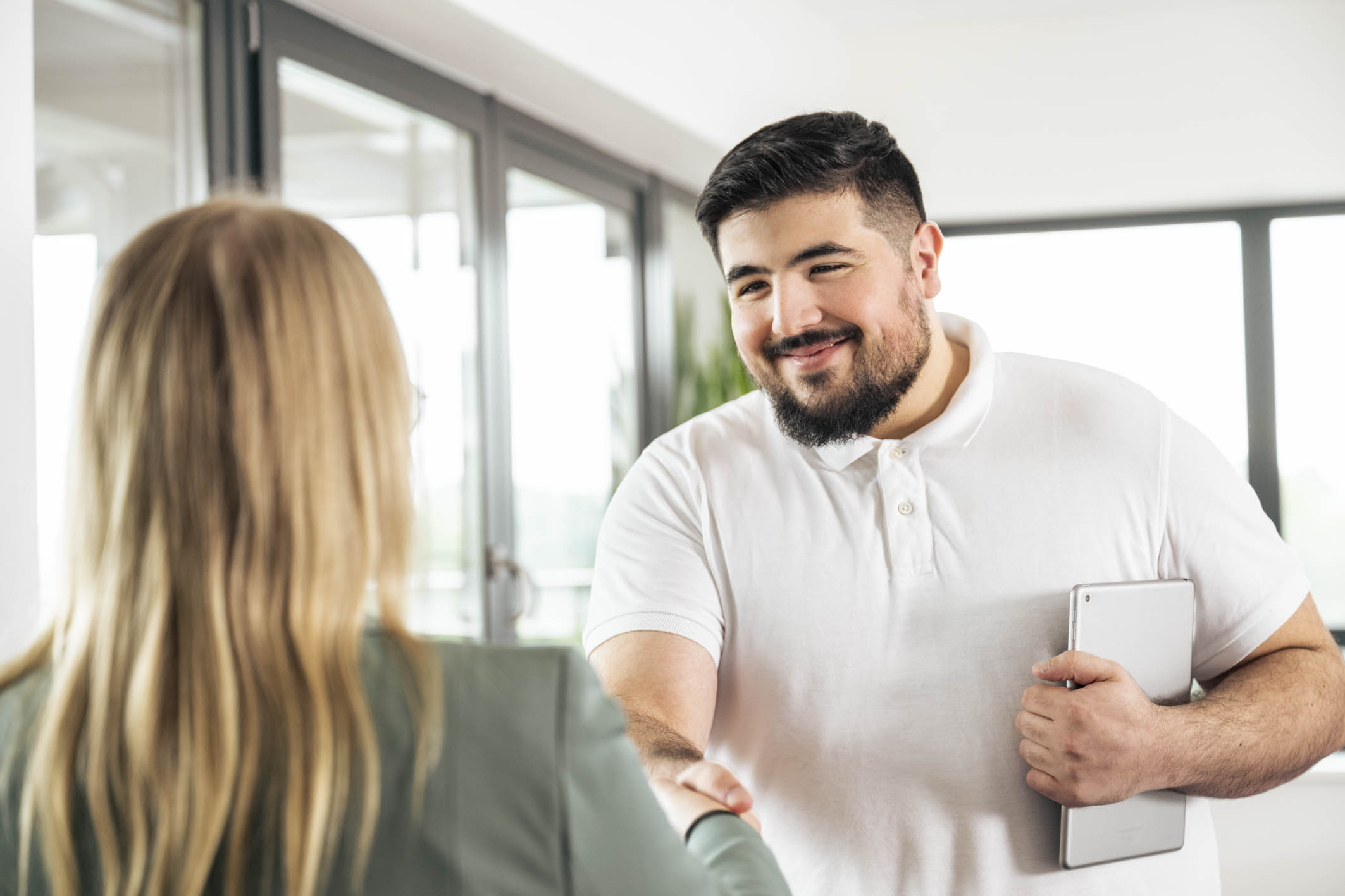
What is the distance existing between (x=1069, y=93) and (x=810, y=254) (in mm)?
3181

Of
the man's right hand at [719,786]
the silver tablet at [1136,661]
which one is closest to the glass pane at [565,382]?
the silver tablet at [1136,661]

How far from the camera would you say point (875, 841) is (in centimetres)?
125

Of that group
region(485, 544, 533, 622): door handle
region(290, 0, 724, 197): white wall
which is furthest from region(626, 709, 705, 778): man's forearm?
region(485, 544, 533, 622): door handle

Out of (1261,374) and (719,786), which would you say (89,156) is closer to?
(719,786)

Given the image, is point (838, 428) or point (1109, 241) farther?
point (1109, 241)

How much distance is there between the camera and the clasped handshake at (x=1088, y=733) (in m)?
1.17

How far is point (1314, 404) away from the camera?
4.22 meters

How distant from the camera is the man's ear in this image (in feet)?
4.97

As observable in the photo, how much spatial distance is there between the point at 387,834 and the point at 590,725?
125mm

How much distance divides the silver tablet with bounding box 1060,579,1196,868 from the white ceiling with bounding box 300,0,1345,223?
2574 millimetres

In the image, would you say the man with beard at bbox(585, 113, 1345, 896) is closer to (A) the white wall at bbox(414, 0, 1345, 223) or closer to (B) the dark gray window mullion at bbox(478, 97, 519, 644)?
(B) the dark gray window mullion at bbox(478, 97, 519, 644)

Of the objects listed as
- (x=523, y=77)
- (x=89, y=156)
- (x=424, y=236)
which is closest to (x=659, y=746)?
(x=89, y=156)

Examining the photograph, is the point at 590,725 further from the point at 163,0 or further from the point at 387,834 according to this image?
the point at 163,0

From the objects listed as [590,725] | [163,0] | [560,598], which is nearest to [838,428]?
[590,725]
